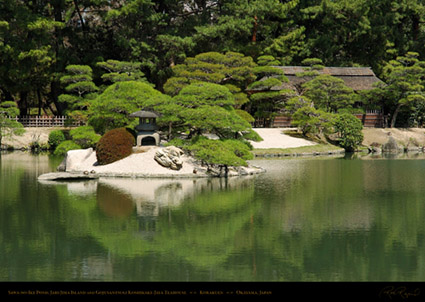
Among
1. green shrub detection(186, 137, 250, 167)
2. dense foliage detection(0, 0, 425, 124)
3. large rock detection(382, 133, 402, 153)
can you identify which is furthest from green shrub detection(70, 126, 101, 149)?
large rock detection(382, 133, 402, 153)

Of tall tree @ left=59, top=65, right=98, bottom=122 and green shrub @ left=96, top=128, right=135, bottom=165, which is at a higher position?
tall tree @ left=59, top=65, right=98, bottom=122

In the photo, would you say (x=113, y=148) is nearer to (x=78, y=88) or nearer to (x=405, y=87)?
(x=78, y=88)

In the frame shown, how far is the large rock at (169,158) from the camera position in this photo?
922 inches

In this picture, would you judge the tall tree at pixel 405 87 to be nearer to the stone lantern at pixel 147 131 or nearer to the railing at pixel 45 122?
the stone lantern at pixel 147 131

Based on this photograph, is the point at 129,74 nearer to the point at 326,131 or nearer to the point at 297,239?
the point at 326,131

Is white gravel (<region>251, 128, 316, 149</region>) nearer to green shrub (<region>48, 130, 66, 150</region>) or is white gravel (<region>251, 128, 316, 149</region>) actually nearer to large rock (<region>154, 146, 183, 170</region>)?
large rock (<region>154, 146, 183, 170</region>)

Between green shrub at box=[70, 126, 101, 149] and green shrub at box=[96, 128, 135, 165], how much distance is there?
537cm

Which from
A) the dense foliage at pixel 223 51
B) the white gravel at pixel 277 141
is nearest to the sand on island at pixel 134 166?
the dense foliage at pixel 223 51

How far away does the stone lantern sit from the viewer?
25.6m

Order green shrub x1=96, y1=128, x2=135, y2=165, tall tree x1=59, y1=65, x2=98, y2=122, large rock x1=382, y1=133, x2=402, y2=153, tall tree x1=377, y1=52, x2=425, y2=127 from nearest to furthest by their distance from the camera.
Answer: green shrub x1=96, y1=128, x2=135, y2=165
large rock x1=382, y1=133, x2=402, y2=153
tall tree x1=59, y1=65, x2=98, y2=122
tall tree x1=377, y1=52, x2=425, y2=127

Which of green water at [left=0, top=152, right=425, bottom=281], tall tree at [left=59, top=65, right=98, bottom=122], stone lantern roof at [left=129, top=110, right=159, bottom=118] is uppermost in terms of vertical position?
tall tree at [left=59, top=65, right=98, bottom=122]

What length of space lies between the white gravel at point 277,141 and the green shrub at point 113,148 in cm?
1226

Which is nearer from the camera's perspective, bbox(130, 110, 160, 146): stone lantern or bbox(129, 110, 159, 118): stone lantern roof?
bbox(129, 110, 159, 118): stone lantern roof

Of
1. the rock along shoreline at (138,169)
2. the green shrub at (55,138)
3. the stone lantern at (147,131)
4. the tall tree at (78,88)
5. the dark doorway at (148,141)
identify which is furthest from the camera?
the tall tree at (78,88)
